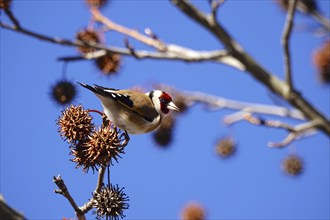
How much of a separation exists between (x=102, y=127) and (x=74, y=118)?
0.24 metres

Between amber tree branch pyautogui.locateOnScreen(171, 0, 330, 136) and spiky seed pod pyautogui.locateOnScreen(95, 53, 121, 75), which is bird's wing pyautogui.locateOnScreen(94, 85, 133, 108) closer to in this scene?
spiky seed pod pyautogui.locateOnScreen(95, 53, 121, 75)

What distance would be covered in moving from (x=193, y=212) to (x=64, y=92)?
200cm

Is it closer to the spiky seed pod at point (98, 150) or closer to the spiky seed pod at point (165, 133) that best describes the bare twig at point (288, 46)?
the spiky seed pod at point (98, 150)

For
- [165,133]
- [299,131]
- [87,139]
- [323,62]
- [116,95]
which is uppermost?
[323,62]

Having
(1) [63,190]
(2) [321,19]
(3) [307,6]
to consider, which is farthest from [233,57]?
(3) [307,6]

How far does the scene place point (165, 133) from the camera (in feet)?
17.0

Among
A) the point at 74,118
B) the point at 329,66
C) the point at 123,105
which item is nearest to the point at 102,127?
the point at 74,118

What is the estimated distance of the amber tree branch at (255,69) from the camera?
164 centimetres

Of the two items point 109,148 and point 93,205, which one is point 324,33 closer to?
point 109,148

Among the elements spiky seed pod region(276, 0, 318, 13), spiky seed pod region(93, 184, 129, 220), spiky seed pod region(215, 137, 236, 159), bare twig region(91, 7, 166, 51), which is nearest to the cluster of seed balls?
spiky seed pod region(93, 184, 129, 220)

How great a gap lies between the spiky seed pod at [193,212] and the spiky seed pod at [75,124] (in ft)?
6.39

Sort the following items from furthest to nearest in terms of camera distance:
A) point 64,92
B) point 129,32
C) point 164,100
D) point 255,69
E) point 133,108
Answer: point 164,100, point 133,108, point 64,92, point 129,32, point 255,69

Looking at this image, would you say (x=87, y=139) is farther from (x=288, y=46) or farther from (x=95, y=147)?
(x=288, y=46)

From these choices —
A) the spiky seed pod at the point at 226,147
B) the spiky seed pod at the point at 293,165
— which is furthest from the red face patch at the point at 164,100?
the spiky seed pod at the point at 293,165
